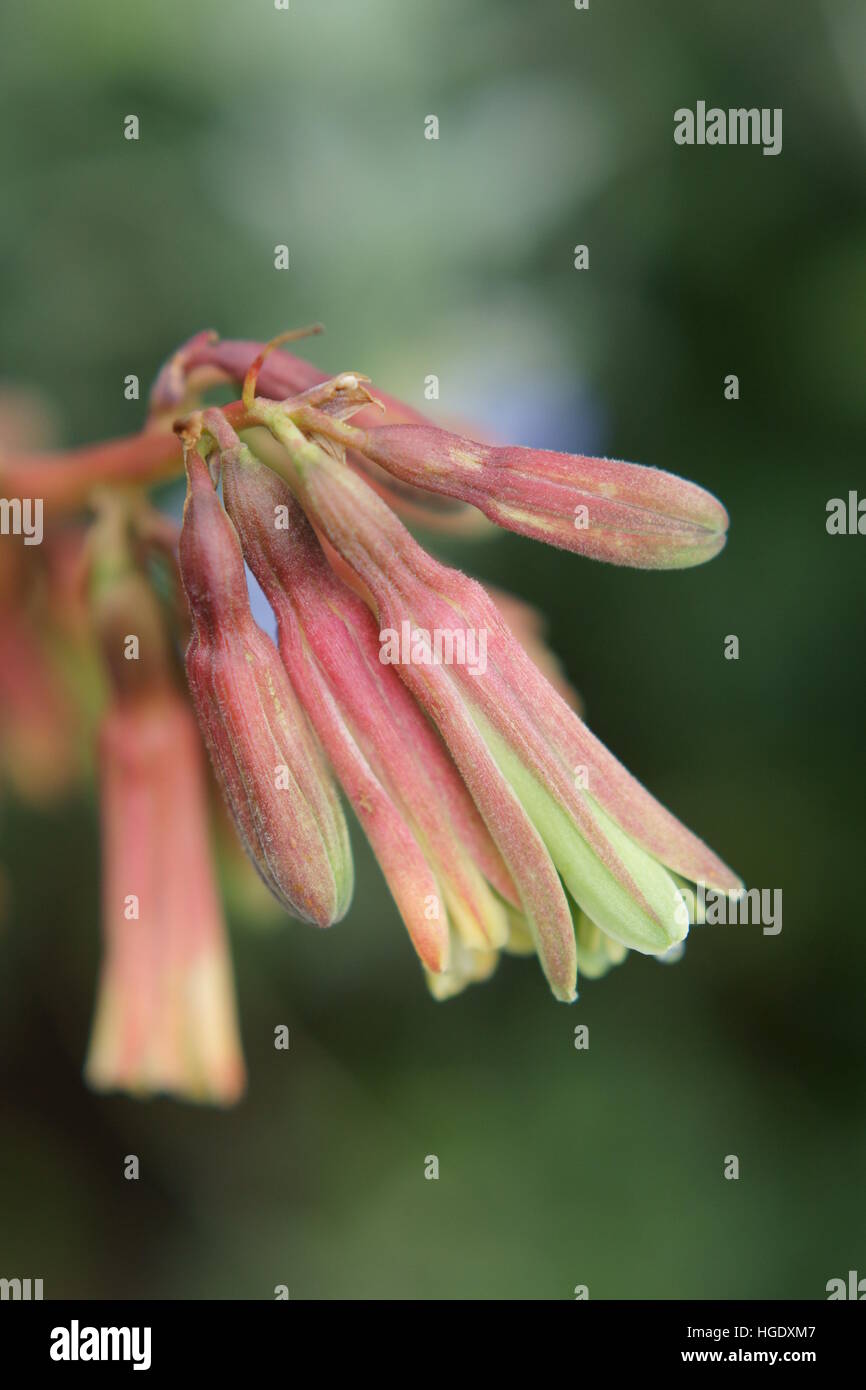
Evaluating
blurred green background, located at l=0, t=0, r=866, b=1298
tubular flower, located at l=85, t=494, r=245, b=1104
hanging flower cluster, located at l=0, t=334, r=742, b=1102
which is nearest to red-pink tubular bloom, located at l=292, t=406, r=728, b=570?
hanging flower cluster, located at l=0, t=334, r=742, b=1102

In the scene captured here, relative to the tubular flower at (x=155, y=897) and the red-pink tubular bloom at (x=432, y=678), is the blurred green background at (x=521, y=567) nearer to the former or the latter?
the tubular flower at (x=155, y=897)

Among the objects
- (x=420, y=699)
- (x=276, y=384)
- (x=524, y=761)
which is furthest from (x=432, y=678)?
(x=276, y=384)

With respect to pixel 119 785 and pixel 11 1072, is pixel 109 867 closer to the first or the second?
pixel 119 785

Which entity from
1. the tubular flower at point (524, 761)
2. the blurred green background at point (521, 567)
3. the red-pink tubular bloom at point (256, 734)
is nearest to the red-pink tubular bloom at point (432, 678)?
the tubular flower at point (524, 761)

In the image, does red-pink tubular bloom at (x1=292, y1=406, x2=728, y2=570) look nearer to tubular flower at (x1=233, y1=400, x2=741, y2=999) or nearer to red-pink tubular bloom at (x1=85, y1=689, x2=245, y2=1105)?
tubular flower at (x1=233, y1=400, x2=741, y2=999)

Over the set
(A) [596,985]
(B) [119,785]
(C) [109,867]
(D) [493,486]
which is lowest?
(A) [596,985]

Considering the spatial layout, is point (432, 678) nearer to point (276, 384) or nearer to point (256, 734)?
point (256, 734)

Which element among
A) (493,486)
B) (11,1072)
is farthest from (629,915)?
(11,1072)
